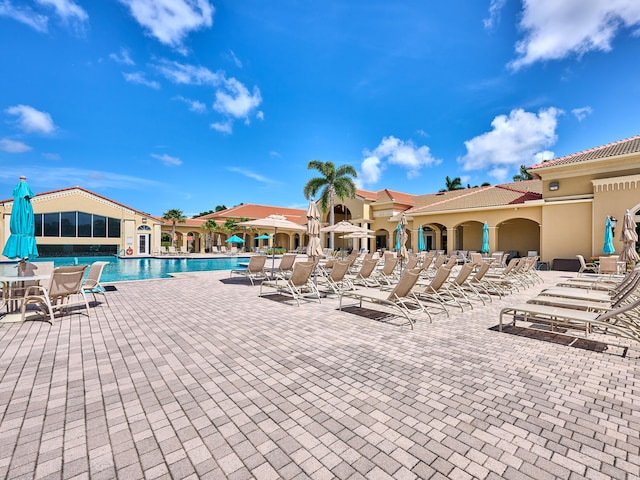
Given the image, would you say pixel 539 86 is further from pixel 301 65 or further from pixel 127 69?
pixel 127 69

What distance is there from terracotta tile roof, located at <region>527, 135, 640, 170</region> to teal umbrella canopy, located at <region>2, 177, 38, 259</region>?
A: 22370mm

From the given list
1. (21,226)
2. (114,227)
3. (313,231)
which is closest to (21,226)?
(21,226)

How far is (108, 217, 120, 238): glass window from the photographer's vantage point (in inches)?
1169

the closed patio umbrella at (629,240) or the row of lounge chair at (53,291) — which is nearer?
the row of lounge chair at (53,291)

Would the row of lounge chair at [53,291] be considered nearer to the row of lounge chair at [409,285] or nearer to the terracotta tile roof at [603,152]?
the row of lounge chair at [409,285]

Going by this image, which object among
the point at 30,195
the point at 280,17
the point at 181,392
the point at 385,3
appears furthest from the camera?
the point at 280,17

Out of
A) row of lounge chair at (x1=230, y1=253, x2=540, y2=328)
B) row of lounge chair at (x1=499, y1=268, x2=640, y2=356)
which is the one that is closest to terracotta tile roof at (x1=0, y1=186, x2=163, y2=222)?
row of lounge chair at (x1=230, y1=253, x2=540, y2=328)

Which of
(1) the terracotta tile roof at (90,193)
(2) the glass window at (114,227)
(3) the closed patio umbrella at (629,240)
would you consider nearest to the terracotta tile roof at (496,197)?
(3) the closed patio umbrella at (629,240)

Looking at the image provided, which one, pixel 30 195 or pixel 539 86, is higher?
pixel 539 86

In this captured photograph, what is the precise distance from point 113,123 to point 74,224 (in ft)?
37.7

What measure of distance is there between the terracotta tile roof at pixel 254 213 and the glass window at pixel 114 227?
9.17 meters

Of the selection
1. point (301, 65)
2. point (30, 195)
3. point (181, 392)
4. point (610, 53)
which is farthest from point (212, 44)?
point (610, 53)

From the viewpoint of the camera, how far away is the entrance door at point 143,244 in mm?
30750

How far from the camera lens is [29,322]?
5223 millimetres
